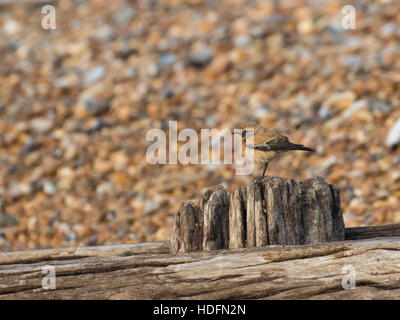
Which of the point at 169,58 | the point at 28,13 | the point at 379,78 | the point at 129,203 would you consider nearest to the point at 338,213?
the point at 129,203

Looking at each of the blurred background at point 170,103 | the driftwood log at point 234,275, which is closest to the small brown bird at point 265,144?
the blurred background at point 170,103

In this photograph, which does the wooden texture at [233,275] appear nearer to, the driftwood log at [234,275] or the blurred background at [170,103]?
the driftwood log at [234,275]

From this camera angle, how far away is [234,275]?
334cm

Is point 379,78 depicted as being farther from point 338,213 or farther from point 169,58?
point 338,213

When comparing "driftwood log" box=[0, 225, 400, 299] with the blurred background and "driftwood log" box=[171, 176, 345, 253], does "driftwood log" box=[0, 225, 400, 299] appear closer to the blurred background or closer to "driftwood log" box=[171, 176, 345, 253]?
"driftwood log" box=[171, 176, 345, 253]

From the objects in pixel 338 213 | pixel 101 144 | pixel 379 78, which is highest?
pixel 379 78

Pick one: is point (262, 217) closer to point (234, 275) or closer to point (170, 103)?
point (234, 275)

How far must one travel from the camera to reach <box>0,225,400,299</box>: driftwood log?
3246 millimetres

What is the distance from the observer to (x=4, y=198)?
28.2ft

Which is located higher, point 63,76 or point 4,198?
point 63,76

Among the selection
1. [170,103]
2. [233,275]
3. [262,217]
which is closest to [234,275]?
[233,275]

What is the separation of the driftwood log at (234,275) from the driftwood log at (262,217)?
0.33 m

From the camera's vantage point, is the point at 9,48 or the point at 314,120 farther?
the point at 9,48
